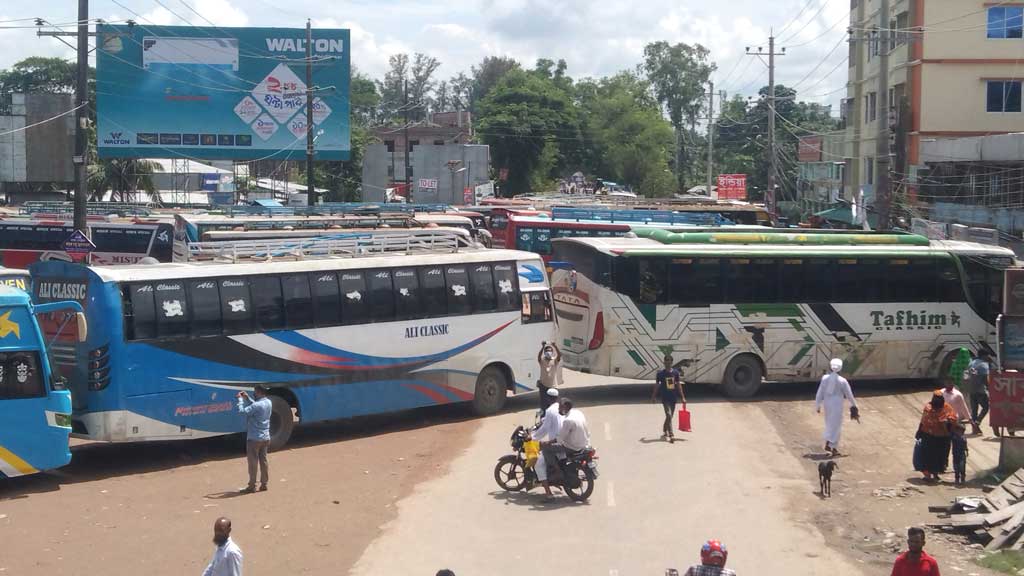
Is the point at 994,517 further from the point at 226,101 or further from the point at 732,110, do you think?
the point at 732,110

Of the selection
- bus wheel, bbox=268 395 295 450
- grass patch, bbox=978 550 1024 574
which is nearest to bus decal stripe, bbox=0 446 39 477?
bus wheel, bbox=268 395 295 450

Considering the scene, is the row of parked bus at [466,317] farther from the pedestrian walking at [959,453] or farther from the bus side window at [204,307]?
the pedestrian walking at [959,453]

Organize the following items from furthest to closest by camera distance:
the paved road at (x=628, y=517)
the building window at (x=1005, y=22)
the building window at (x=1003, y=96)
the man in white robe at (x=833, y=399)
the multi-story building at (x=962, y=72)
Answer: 1. the building window at (x=1003, y=96)
2. the building window at (x=1005, y=22)
3. the multi-story building at (x=962, y=72)
4. the man in white robe at (x=833, y=399)
5. the paved road at (x=628, y=517)

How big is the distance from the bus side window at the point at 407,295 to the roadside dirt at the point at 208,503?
6.78 ft

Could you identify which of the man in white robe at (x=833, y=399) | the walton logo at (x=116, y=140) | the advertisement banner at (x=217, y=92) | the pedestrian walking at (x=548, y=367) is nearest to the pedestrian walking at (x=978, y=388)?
the man in white robe at (x=833, y=399)

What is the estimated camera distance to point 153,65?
162 ft

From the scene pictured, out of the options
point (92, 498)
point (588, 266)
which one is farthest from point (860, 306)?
point (92, 498)

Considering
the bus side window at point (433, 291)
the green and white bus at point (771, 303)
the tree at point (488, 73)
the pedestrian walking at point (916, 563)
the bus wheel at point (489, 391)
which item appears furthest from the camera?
the tree at point (488, 73)

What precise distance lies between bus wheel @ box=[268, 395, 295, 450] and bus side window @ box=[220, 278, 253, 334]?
126 cm

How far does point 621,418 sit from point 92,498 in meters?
9.46

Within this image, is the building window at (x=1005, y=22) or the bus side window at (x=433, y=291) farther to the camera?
the building window at (x=1005, y=22)

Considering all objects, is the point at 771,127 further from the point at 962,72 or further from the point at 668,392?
the point at 668,392

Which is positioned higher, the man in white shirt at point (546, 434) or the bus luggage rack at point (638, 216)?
the bus luggage rack at point (638, 216)

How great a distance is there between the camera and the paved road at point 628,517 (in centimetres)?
1162
